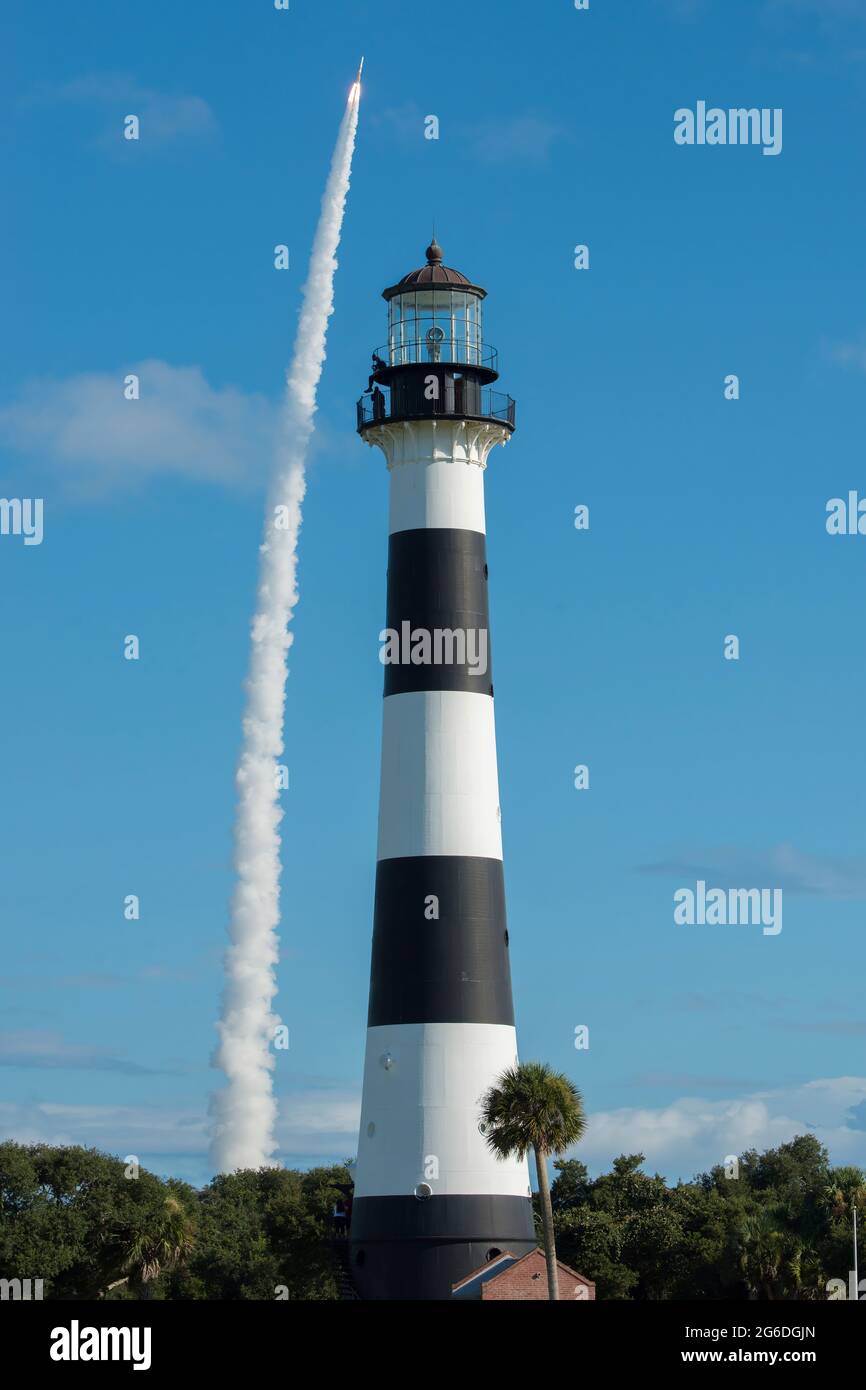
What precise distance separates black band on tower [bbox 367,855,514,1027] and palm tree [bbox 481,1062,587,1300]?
11.1ft

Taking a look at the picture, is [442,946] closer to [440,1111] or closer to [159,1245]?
[440,1111]

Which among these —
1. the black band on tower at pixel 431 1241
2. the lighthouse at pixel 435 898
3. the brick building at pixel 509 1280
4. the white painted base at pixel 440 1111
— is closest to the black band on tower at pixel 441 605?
the lighthouse at pixel 435 898

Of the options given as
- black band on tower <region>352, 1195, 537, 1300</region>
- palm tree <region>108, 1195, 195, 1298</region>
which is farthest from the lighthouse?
palm tree <region>108, 1195, 195, 1298</region>

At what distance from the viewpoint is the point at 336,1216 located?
79.2 m

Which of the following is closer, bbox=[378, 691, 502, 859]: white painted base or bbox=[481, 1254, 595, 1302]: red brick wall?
bbox=[481, 1254, 595, 1302]: red brick wall

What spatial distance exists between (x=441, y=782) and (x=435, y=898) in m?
3.35

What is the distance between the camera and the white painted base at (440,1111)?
72.1 meters

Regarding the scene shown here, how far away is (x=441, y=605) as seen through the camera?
74500 millimetres

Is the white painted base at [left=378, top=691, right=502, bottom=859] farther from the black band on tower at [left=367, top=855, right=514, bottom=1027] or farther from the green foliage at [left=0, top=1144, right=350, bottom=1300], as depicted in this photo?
the green foliage at [left=0, top=1144, right=350, bottom=1300]

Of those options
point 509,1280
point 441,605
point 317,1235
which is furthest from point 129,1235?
point 441,605

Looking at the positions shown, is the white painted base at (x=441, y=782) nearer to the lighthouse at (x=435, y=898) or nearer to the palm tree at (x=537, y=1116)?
the lighthouse at (x=435, y=898)

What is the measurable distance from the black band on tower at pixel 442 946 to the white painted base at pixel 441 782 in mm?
584

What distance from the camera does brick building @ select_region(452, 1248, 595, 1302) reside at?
230 ft
